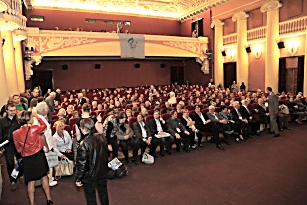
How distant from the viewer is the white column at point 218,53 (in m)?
14.9

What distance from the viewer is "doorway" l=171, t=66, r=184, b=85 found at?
60.7 feet

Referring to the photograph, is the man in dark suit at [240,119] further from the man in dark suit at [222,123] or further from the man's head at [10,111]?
the man's head at [10,111]

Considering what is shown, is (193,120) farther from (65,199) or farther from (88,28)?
(88,28)

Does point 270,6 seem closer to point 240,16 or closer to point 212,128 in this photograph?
point 240,16

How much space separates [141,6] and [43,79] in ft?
26.6

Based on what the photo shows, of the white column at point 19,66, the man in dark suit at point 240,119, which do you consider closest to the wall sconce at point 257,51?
the man in dark suit at point 240,119

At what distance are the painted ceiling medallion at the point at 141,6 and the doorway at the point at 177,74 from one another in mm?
3824

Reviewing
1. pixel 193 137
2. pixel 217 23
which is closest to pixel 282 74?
pixel 217 23

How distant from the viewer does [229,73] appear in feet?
49.2

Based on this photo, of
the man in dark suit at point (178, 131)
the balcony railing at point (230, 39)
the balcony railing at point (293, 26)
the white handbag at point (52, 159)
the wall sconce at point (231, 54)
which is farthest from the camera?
the wall sconce at point (231, 54)

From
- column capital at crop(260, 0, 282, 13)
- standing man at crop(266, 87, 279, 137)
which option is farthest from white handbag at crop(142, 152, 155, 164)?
column capital at crop(260, 0, 282, 13)

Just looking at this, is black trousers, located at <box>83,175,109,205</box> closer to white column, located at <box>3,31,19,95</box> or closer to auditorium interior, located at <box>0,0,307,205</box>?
auditorium interior, located at <box>0,0,307,205</box>

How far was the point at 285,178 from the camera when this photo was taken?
3766mm

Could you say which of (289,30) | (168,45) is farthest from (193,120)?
(168,45)
